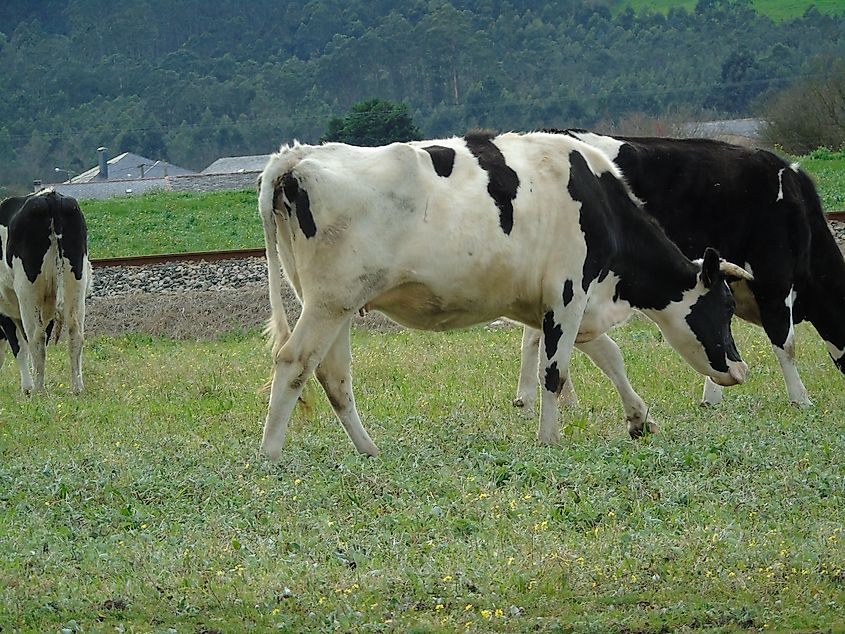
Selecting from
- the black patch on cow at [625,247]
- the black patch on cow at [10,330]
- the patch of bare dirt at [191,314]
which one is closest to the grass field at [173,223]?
the patch of bare dirt at [191,314]

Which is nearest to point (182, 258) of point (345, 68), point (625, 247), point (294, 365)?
point (625, 247)

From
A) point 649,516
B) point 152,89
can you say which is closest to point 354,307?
point 649,516

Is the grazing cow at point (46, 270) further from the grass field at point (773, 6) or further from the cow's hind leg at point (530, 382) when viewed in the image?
the grass field at point (773, 6)

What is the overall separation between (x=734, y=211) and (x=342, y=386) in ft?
15.6

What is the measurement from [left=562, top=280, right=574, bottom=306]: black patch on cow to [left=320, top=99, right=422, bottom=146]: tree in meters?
56.3

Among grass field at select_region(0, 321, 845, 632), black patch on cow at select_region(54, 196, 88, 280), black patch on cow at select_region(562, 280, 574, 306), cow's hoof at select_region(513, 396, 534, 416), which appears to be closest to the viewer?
grass field at select_region(0, 321, 845, 632)

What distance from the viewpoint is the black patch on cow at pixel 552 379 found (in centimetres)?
1131

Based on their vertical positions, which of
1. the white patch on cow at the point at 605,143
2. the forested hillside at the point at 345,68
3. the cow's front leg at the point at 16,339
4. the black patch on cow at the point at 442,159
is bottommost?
the forested hillside at the point at 345,68

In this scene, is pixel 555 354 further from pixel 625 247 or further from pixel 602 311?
pixel 625 247

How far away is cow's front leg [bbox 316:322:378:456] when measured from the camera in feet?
36.1

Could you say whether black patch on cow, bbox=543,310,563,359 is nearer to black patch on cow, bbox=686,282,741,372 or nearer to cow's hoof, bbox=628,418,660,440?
cow's hoof, bbox=628,418,660,440

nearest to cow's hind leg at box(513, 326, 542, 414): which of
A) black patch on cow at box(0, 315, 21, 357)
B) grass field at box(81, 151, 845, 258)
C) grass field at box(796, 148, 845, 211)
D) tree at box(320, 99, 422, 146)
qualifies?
black patch on cow at box(0, 315, 21, 357)

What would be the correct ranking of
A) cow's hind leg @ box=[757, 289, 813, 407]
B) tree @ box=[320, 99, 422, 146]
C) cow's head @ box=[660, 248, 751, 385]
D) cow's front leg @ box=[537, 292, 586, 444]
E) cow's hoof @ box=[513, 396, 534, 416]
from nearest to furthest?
cow's front leg @ box=[537, 292, 586, 444]
cow's head @ box=[660, 248, 751, 385]
cow's hoof @ box=[513, 396, 534, 416]
cow's hind leg @ box=[757, 289, 813, 407]
tree @ box=[320, 99, 422, 146]

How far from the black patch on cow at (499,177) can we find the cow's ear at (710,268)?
2107 millimetres
